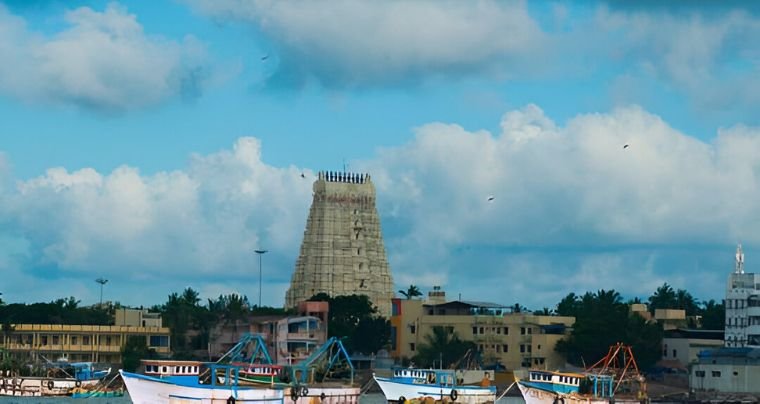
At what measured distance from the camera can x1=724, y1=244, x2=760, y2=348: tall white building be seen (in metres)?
151

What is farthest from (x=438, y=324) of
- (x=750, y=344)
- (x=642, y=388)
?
(x=642, y=388)

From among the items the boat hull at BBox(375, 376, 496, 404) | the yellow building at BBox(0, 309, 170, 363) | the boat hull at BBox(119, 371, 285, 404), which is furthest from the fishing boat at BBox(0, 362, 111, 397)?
the boat hull at BBox(119, 371, 285, 404)

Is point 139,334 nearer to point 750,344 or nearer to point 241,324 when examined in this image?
point 241,324

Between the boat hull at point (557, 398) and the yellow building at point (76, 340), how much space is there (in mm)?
64411

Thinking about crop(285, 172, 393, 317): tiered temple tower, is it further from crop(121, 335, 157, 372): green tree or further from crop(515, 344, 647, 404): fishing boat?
crop(515, 344, 647, 404): fishing boat

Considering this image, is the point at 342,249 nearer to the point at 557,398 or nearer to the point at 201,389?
the point at 557,398

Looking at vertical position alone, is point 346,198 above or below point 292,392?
above

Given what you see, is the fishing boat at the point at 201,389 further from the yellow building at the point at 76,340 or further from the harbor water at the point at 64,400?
the yellow building at the point at 76,340

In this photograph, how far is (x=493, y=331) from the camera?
15800 cm

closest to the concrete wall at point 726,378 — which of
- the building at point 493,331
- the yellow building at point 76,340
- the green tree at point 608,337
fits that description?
the green tree at point 608,337

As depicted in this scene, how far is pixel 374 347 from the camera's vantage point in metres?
160

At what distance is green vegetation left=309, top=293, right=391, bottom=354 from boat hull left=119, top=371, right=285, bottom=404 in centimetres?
6744

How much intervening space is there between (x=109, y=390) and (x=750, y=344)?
55.8 meters

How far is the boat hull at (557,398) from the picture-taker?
97875 millimetres
